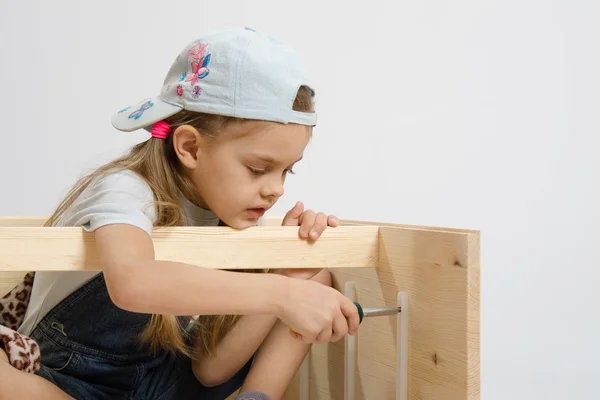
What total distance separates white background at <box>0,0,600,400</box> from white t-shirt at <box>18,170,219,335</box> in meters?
0.60

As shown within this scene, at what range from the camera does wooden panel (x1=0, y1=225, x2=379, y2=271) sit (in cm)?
89

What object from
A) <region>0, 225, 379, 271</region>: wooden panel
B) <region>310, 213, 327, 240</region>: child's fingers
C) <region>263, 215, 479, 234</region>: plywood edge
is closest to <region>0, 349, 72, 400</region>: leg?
<region>0, 225, 379, 271</region>: wooden panel

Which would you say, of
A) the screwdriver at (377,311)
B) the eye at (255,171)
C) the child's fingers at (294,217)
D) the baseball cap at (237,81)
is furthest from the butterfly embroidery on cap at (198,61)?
the screwdriver at (377,311)

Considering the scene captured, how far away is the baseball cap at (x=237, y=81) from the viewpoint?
39.6 inches

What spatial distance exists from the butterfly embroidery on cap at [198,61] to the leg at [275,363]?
15.0 inches

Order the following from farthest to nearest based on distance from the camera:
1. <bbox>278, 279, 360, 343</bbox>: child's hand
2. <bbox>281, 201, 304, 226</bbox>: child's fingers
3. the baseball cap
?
<bbox>281, 201, 304, 226</bbox>: child's fingers < the baseball cap < <bbox>278, 279, 360, 343</bbox>: child's hand

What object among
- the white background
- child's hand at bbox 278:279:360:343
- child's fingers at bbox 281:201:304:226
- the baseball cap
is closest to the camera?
child's hand at bbox 278:279:360:343

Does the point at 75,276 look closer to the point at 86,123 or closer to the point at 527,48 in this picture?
the point at 86,123

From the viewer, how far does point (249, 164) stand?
101cm

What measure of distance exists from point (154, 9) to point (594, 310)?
1.39 metres

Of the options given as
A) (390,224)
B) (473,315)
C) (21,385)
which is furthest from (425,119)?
(21,385)

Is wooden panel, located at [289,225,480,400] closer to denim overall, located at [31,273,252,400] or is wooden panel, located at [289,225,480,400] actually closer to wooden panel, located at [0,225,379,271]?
wooden panel, located at [0,225,379,271]

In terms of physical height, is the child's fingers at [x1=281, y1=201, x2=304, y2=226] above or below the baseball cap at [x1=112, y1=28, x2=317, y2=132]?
below

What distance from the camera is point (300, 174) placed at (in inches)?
72.7
